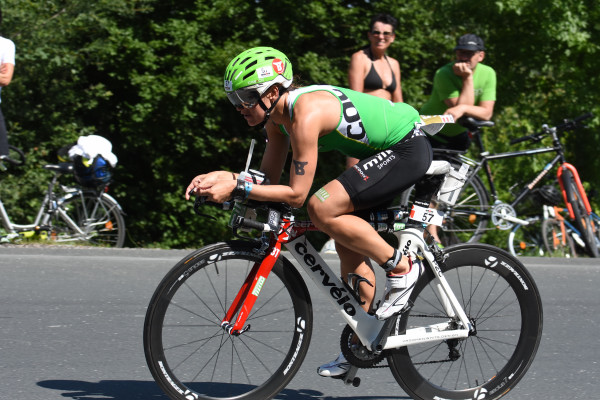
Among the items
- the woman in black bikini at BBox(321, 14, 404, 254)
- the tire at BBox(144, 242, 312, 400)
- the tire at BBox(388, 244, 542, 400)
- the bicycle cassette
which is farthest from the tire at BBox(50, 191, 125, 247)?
the tire at BBox(388, 244, 542, 400)

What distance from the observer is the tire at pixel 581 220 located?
357 inches

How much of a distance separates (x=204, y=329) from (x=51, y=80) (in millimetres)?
7166

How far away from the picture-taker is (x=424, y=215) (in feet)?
14.4

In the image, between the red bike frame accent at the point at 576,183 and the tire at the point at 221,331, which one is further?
the red bike frame accent at the point at 576,183

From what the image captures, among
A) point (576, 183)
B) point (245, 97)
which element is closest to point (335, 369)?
point (245, 97)

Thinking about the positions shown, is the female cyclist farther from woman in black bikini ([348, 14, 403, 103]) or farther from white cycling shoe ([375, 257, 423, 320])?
woman in black bikini ([348, 14, 403, 103])

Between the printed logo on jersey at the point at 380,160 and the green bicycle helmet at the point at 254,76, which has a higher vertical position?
the green bicycle helmet at the point at 254,76

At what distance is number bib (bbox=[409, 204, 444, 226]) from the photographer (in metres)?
4.36

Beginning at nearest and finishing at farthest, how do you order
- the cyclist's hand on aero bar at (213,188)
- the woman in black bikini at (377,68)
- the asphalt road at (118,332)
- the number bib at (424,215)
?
1. the cyclist's hand on aero bar at (213,188)
2. the number bib at (424,215)
3. the asphalt road at (118,332)
4. the woman in black bikini at (377,68)

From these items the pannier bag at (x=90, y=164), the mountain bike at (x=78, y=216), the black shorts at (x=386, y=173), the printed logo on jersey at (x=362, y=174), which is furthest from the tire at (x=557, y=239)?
the printed logo on jersey at (x=362, y=174)

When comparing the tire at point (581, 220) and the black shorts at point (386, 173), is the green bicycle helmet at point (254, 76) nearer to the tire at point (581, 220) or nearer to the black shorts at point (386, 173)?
the black shorts at point (386, 173)

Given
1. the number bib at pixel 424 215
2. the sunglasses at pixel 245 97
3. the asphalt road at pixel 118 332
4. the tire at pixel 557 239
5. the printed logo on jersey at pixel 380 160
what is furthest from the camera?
the tire at pixel 557 239

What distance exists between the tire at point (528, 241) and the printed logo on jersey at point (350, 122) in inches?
204

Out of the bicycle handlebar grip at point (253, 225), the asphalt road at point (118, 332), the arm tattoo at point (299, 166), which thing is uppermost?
the arm tattoo at point (299, 166)
